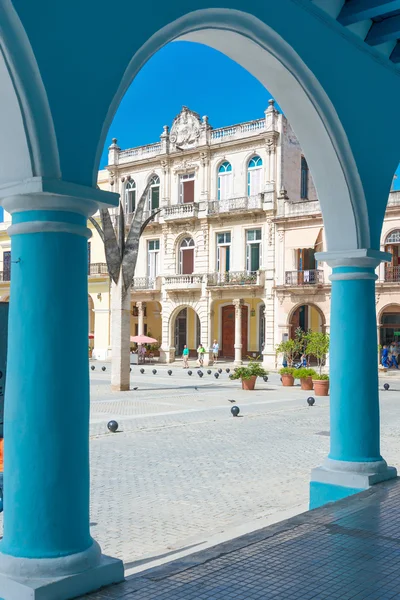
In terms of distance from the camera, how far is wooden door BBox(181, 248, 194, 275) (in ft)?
116

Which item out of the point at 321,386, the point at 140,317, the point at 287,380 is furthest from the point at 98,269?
the point at 321,386

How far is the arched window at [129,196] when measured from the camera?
123 ft

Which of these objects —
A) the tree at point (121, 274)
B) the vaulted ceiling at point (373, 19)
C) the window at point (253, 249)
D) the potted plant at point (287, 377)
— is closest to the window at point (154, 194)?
the window at point (253, 249)

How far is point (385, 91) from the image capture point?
6.59 metres

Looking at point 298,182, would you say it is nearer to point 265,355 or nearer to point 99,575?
point 265,355

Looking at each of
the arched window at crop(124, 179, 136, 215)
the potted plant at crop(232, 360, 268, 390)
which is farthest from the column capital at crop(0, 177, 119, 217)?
the arched window at crop(124, 179, 136, 215)

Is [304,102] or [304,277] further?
[304,277]

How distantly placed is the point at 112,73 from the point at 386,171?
11.3 ft

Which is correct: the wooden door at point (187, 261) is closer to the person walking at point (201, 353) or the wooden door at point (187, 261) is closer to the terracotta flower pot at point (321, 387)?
the person walking at point (201, 353)

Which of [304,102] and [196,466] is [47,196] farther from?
[196,466]

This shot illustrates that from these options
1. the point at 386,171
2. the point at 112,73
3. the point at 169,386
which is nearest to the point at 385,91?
the point at 386,171

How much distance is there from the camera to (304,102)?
19.3 ft

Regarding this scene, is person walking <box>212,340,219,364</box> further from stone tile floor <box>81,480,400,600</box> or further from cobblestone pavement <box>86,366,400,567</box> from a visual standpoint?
stone tile floor <box>81,480,400,600</box>

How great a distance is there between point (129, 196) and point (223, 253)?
7.12 metres
